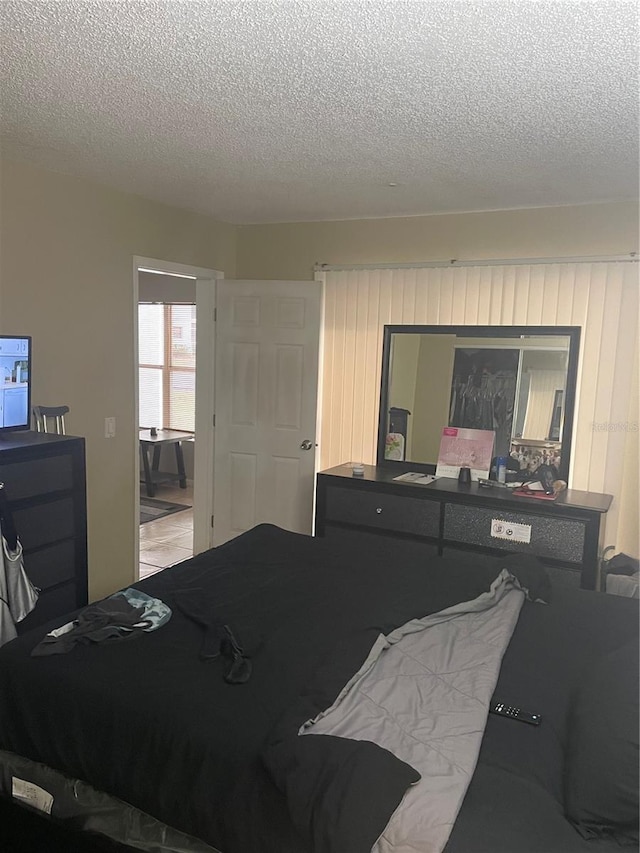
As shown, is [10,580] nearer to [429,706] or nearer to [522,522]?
[429,706]

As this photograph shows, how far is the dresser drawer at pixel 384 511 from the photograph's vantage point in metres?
3.83

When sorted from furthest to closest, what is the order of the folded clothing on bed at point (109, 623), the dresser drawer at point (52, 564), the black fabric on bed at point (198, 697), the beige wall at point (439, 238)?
the beige wall at point (439, 238)
the dresser drawer at point (52, 564)
the folded clothing on bed at point (109, 623)
the black fabric on bed at point (198, 697)

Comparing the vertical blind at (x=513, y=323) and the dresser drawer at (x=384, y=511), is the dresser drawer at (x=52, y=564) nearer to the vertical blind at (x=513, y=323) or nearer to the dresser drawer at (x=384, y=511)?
the dresser drawer at (x=384, y=511)

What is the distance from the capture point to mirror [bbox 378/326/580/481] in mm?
3877

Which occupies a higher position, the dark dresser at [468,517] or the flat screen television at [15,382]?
the flat screen television at [15,382]

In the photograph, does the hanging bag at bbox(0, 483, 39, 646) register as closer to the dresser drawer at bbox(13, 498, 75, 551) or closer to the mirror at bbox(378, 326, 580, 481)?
the dresser drawer at bbox(13, 498, 75, 551)

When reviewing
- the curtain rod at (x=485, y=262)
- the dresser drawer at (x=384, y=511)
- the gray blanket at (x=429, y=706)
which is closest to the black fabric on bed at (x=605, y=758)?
the gray blanket at (x=429, y=706)

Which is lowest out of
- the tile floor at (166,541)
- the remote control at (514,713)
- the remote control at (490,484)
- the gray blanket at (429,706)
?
the tile floor at (166,541)

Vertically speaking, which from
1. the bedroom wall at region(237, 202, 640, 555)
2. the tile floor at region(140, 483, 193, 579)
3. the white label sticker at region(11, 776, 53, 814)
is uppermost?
the bedroom wall at region(237, 202, 640, 555)

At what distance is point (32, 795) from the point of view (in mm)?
1878

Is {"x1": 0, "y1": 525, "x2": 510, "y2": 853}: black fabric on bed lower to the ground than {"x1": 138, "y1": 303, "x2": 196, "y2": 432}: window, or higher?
lower

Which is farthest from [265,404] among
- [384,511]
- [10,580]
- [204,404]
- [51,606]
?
[10,580]

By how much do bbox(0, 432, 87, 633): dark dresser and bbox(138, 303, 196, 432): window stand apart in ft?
12.9

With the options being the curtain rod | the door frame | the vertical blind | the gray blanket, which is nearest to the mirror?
the vertical blind
